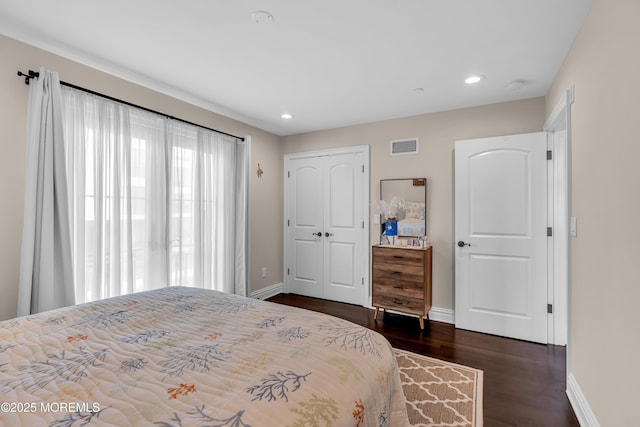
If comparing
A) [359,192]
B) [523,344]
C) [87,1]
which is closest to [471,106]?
[359,192]

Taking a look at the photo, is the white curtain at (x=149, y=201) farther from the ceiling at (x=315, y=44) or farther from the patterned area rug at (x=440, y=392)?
the patterned area rug at (x=440, y=392)

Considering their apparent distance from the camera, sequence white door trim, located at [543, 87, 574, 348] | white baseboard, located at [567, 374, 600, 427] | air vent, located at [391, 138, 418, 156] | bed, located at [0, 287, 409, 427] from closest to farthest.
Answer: bed, located at [0, 287, 409, 427] → white baseboard, located at [567, 374, 600, 427] → white door trim, located at [543, 87, 574, 348] → air vent, located at [391, 138, 418, 156]

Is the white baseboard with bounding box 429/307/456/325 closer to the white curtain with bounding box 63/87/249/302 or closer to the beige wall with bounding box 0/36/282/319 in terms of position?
the white curtain with bounding box 63/87/249/302

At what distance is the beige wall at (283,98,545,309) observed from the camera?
10.4 ft

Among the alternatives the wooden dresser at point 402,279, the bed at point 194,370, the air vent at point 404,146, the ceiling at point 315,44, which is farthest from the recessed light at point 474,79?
the bed at point 194,370

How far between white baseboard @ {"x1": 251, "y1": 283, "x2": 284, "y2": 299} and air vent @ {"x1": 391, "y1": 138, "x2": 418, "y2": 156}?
8.53ft

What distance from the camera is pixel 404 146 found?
3.72 m

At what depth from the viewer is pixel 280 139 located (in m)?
4.69

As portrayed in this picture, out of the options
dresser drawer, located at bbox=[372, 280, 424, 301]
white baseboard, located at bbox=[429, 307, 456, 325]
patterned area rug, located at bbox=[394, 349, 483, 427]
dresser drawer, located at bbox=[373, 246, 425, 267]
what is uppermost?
dresser drawer, located at bbox=[373, 246, 425, 267]

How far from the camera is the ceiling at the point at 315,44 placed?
5.85 ft

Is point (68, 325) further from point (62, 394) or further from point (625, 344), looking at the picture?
point (625, 344)

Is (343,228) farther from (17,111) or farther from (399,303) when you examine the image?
(17,111)

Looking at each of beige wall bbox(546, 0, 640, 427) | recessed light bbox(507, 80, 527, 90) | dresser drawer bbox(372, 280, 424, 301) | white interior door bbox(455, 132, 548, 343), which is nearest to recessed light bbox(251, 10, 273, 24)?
beige wall bbox(546, 0, 640, 427)

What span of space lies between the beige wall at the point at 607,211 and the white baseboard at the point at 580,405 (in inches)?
1.9
